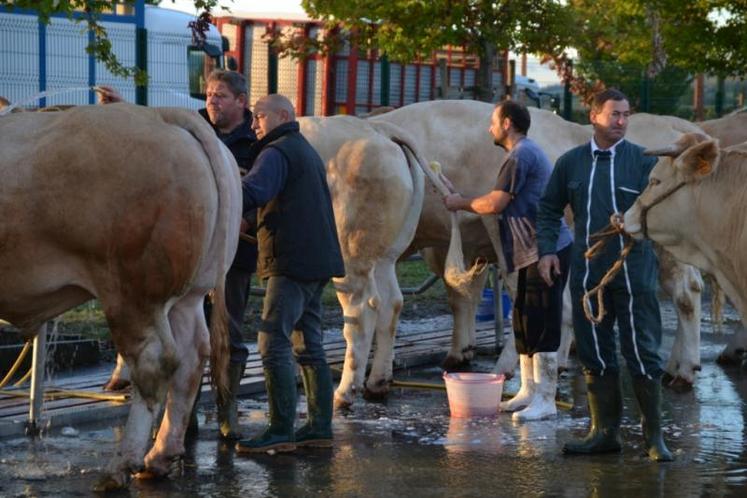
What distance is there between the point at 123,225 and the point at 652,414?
2.98 metres

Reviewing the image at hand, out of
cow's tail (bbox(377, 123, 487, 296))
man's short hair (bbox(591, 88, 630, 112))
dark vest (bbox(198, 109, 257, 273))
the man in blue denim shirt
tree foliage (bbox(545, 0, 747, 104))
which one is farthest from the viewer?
tree foliage (bbox(545, 0, 747, 104))

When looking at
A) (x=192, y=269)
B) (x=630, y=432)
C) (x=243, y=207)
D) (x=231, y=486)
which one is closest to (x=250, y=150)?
(x=243, y=207)

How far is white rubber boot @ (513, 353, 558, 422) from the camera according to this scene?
9102 millimetres

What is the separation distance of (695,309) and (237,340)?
12.1 ft

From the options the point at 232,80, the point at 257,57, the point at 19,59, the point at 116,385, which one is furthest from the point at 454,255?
the point at 257,57

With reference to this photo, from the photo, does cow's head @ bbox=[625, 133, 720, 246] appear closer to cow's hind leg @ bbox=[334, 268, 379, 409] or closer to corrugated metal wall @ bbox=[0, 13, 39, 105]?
cow's hind leg @ bbox=[334, 268, 379, 409]

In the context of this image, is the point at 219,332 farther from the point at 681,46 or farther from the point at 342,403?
the point at 681,46

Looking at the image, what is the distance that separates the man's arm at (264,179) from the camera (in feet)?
25.3

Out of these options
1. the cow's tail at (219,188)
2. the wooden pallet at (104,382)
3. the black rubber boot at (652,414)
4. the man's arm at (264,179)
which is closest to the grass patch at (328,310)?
the wooden pallet at (104,382)

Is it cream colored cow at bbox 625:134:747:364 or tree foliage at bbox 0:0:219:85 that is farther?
tree foliage at bbox 0:0:219:85

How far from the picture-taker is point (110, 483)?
7.05m

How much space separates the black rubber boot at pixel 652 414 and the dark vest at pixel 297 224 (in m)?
1.77

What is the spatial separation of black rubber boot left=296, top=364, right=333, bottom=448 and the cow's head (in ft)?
6.33

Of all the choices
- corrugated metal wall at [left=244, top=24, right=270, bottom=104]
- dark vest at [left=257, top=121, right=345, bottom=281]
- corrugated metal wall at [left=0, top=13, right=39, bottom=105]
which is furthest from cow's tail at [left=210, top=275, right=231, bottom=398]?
corrugated metal wall at [left=244, top=24, right=270, bottom=104]
